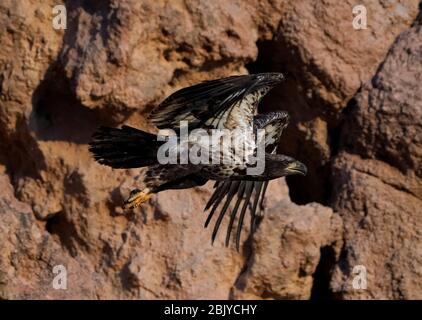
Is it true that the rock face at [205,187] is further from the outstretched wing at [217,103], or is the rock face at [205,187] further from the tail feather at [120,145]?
the outstretched wing at [217,103]

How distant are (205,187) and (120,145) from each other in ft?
5.82

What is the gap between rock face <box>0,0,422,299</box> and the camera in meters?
10.6

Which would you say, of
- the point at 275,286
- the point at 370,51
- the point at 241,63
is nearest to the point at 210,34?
the point at 241,63

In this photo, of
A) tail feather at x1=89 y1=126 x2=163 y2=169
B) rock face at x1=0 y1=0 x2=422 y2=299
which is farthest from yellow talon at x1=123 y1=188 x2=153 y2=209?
rock face at x1=0 y1=0 x2=422 y2=299

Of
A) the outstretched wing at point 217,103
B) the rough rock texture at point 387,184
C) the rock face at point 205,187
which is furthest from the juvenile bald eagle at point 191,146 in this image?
the rough rock texture at point 387,184

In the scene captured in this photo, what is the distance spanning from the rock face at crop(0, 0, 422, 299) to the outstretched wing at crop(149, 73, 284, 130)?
Answer: 1394 mm

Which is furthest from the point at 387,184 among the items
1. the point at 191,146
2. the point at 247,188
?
the point at 191,146

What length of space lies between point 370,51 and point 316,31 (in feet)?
1.66

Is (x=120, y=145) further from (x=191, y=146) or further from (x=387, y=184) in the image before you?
(x=387, y=184)

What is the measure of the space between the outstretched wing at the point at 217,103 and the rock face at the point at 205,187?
139cm

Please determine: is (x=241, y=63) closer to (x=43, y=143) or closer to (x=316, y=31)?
(x=316, y=31)

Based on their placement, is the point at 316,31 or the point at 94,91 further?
the point at 316,31

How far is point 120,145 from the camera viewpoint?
365 inches

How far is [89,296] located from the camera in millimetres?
10750
